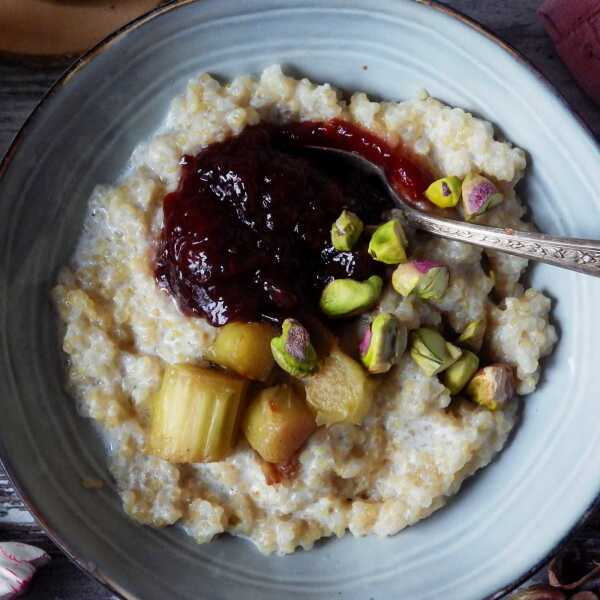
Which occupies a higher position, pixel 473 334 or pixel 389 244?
pixel 389 244

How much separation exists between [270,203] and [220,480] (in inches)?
39.6

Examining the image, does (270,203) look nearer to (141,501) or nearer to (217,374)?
(217,374)

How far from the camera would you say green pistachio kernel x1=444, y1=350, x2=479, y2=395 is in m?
2.77

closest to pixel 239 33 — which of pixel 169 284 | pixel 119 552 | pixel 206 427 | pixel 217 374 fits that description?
pixel 169 284

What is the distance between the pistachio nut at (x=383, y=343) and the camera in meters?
2.58

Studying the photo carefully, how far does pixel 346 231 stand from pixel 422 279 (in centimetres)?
30

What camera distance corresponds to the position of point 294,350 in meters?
2.55

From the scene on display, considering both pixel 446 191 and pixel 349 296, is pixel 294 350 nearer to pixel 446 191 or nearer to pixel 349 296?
pixel 349 296

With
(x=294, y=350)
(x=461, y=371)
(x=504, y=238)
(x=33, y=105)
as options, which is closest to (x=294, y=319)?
(x=294, y=350)

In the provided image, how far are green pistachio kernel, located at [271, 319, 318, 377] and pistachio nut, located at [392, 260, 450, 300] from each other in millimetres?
375

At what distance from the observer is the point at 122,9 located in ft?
10.4

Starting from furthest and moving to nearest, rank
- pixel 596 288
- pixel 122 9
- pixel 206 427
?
pixel 122 9, pixel 596 288, pixel 206 427

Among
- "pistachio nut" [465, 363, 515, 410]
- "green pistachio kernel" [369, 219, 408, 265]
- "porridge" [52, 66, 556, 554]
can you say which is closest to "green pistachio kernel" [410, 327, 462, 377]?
"porridge" [52, 66, 556, 554]

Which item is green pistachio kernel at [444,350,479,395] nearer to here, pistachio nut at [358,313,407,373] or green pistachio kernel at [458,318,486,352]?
green pistachio kernel at [458,318,486,352]
